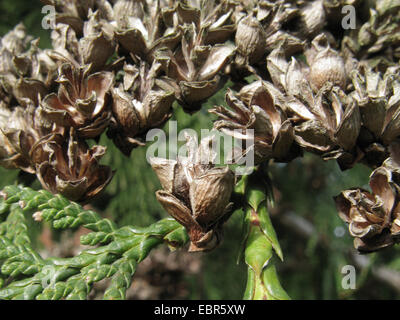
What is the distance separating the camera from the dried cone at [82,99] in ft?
3.48

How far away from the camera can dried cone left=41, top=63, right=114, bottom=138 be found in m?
1.06

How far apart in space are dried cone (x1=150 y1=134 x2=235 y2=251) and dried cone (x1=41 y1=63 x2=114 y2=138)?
213 mm

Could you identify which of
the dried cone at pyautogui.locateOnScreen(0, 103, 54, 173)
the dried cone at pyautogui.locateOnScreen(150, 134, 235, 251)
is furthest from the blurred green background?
the dried cone at pyautogui.locateOnScreen(150, 134, 235, 251)

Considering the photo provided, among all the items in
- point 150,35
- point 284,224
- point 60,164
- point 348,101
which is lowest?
point 284,224

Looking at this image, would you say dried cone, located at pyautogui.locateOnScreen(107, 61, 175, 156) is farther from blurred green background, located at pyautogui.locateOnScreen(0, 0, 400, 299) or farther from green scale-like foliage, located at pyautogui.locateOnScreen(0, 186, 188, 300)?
blurred green background, located at pyautogui.locateOnScreen(0, 0, 400, 299)

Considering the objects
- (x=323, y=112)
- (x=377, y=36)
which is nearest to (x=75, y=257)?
(x=323, y=112)

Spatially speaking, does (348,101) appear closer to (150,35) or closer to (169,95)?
(169,95)

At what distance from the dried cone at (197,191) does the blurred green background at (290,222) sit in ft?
3.21

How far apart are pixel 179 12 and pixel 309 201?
6.65 feet

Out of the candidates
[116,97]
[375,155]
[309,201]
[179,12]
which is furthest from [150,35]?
[309,201]

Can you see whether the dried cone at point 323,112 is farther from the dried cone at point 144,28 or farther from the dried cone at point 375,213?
the dried cone at point 144,28

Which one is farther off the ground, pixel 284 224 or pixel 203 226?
pixel 203 226

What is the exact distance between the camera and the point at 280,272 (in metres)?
3.05

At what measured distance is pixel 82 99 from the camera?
1.08 meters
